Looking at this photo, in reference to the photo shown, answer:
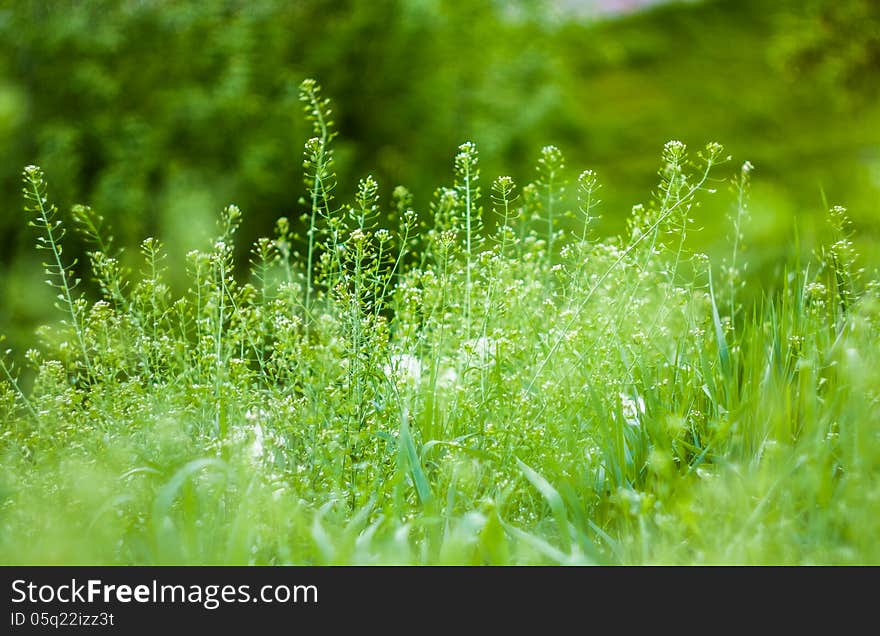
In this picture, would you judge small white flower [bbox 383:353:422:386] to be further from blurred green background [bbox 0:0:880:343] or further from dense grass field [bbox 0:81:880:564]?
blurred green background [bbox 0:0:880:343]

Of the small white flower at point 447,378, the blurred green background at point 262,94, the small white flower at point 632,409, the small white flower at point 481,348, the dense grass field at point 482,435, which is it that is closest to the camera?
the dense grass field at point 482,435

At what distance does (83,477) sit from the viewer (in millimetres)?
2723

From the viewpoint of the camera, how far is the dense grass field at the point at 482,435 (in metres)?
2.60

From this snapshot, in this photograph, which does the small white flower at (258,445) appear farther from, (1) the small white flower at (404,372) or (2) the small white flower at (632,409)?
(2) the small white flower at (632,409)

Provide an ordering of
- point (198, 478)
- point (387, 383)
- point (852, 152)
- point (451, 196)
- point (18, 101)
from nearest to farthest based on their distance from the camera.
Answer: point (198, 478)
point (387, 383)
point (451, 196)
point (18, 101)
point (852, 152)

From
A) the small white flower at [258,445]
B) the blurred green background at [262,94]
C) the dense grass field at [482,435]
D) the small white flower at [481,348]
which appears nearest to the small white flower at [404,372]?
the dense grass field at [482,435]

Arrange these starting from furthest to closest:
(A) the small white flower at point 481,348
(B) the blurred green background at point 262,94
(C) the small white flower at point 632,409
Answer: (B) the blurred green background at point 262,94, (A) the small white flower at point 481,348, (C) the small white flower at point 632,409

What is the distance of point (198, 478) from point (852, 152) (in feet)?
81.0

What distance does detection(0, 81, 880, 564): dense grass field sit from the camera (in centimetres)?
260

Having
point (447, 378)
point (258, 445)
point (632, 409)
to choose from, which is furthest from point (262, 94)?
point (632, 409)

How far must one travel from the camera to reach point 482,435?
3.20 m

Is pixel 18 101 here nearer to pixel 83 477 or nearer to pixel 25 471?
pixel 25 471

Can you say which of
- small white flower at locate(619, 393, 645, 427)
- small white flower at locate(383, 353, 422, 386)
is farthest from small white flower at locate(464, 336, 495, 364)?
small white flower at locate(619, 393, 645, 427)
